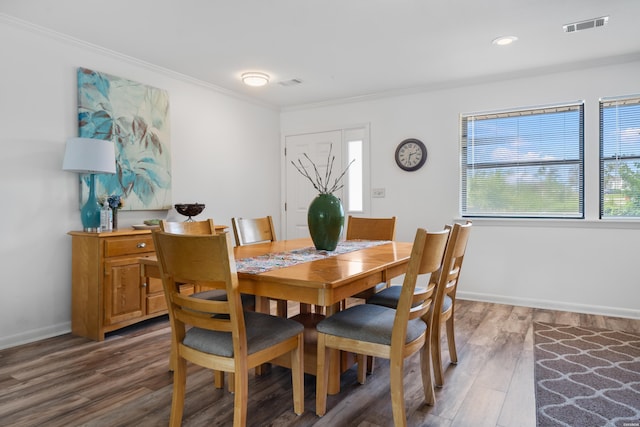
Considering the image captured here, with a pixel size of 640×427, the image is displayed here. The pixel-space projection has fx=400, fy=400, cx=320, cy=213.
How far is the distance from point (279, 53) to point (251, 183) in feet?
6.44

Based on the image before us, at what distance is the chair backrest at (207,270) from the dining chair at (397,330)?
485 mm

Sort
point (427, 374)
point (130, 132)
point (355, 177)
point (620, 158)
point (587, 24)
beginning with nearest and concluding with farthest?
point (427, 374) < point (587, 24) < point (130, 132) < point (620, 158) < point (355, 177)

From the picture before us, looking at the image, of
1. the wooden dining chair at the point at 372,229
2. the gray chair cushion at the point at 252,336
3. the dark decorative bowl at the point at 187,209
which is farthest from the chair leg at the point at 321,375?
the dark decorative bowl at the point at 187,209

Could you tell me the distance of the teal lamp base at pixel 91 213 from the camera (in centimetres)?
320

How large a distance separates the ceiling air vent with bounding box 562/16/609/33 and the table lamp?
12.1 ft

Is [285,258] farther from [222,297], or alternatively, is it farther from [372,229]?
[372,229]

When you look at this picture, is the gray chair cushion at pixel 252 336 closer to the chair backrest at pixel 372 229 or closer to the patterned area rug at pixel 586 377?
the patterned area rug at pixel 586 377

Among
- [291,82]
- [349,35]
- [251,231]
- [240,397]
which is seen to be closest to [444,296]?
[240,397]

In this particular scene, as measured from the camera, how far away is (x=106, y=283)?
3111 millimetres

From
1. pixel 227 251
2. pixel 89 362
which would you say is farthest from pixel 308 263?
pixel 89 362

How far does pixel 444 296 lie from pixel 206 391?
1.42 meters

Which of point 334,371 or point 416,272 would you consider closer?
point 416,272

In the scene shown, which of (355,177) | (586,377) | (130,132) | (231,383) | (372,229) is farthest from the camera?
(355,177)

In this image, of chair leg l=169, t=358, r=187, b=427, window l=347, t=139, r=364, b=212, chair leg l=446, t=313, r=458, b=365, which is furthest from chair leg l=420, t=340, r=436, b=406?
window l=347, t=139, r=364, b=212
